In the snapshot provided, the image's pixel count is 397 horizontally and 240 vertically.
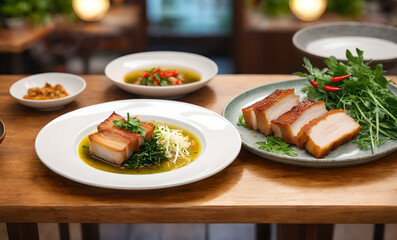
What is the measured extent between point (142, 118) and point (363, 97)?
84 centimetres

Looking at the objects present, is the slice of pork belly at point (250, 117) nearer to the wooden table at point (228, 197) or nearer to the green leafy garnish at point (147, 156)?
the wooden table at point (228, 197)

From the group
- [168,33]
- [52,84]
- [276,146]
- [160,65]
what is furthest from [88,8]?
[276,146]

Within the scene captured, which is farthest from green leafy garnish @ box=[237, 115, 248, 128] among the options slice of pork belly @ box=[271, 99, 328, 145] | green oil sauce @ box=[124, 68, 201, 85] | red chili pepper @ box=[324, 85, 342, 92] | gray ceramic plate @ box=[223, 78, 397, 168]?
green oil sauce @ box=[124, 68, 201, 85]

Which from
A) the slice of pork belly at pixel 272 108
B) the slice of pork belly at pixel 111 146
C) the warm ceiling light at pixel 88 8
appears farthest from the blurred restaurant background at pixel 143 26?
the slice of pork belly at pixel 272 108

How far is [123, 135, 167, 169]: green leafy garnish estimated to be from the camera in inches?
53.6

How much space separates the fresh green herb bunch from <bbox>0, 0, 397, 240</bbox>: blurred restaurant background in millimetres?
1512

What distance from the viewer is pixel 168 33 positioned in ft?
22.4

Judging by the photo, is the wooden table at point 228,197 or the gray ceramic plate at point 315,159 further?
the gray ceramic plate at point 315,159

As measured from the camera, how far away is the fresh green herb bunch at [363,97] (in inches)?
59.2

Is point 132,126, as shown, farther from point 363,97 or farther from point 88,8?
point 88,8

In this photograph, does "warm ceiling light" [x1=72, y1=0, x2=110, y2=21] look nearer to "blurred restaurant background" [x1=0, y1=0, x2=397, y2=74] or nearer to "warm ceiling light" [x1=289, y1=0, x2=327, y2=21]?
"blurred restaurant background" [x1=0, y1=0, x2=397, y2=74]

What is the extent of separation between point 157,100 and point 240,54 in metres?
3.80

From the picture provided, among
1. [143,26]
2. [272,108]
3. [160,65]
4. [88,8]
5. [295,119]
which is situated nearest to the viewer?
[295,119]

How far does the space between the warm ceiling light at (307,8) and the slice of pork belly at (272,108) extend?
11.9 ft
